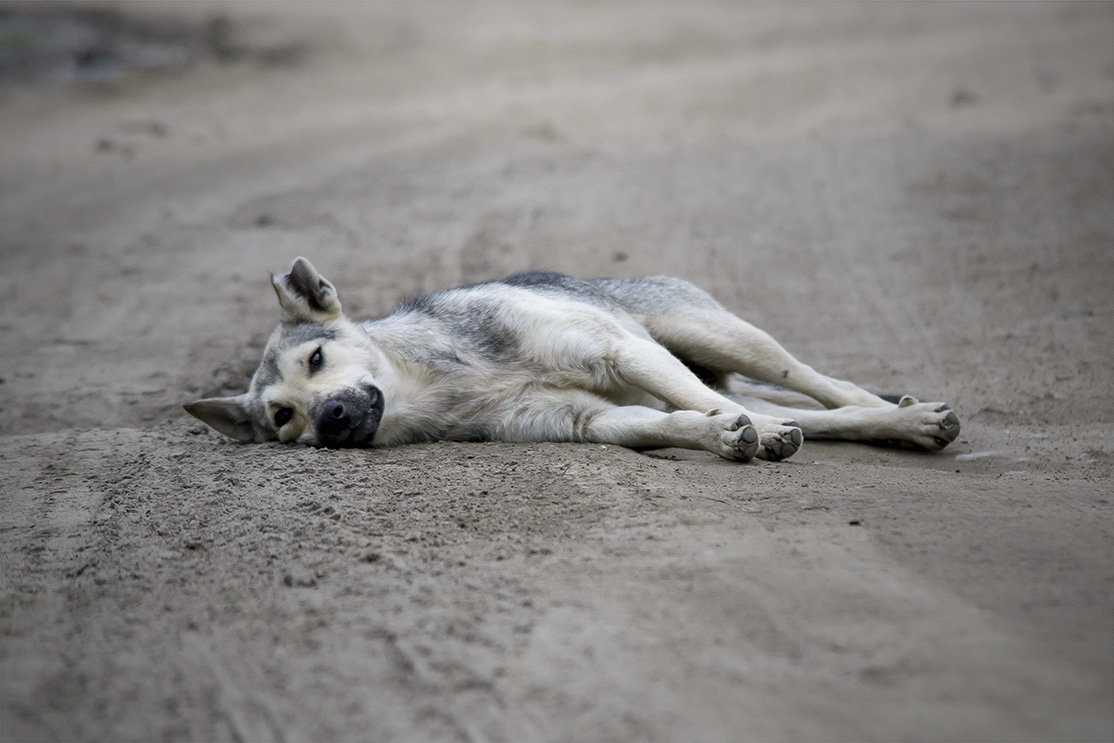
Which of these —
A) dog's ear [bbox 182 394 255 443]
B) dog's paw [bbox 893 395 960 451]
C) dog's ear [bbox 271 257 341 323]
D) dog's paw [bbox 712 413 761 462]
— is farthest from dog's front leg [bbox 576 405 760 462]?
dog's ear [bbox 182 394 255 443]

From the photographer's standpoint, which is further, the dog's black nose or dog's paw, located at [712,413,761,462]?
the dog's black nose


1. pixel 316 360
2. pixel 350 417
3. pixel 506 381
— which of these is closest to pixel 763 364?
pixel 506 381

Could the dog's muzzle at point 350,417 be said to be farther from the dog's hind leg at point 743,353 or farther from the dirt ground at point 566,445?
the dog's hind leg at point 743,353

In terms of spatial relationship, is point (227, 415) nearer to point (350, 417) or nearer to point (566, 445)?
point (350, 417)

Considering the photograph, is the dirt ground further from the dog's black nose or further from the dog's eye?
the dog's eye

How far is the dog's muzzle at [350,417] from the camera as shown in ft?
16.3

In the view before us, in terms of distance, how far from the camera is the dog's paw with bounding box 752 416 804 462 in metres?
4.59

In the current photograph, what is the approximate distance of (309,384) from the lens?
16.7ft

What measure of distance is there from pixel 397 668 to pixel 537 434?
95.4 inches

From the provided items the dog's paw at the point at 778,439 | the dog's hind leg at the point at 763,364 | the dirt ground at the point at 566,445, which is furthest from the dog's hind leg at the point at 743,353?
the dog's paw at the point at 778,439

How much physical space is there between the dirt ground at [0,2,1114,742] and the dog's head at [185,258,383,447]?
207 mm

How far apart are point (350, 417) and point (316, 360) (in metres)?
0.42

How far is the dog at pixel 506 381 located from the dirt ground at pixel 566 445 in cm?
22

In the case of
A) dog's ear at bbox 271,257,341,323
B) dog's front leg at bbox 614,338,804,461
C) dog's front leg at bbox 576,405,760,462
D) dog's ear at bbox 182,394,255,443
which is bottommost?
dog's ear at bbox 182,394,255,443
